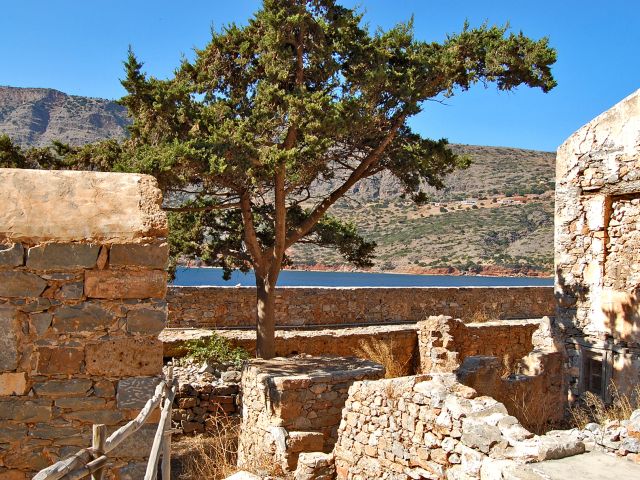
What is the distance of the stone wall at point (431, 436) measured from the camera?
454cm

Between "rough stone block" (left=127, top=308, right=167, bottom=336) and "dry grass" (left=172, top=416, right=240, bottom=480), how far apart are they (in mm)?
3962

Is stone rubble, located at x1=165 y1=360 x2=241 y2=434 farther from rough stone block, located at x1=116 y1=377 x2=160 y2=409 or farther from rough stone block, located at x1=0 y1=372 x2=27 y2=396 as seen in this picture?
rough stone block, located at x1=0 y1=372 x2=27 y2=396

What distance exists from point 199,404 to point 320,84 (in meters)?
6.75

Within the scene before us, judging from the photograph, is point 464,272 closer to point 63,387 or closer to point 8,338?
point 63,387

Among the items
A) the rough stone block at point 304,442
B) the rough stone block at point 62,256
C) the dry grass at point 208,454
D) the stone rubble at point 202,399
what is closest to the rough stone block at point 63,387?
the rough stone block at point 62,256

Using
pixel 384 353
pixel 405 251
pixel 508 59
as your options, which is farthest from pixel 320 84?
pixel 405 251

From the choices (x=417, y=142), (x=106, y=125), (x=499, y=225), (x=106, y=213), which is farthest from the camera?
(x=106, y=125)

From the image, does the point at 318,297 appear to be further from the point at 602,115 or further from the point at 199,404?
the point at 602,115

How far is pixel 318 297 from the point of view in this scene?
54.0 feet

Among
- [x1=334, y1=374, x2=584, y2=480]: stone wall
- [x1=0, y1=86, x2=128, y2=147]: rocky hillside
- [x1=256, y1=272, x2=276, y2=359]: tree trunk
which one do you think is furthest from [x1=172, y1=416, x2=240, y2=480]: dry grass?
[x1=0, y1=86, x2=128, y2=147]: rocky hillside

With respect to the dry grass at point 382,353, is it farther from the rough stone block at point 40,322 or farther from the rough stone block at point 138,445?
the rough stone block at point 40,322

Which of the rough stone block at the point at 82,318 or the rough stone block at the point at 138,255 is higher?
the rough stone block at the point at 138,255

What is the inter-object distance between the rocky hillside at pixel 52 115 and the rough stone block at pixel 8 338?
235ft

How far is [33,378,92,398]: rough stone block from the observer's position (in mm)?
3910
